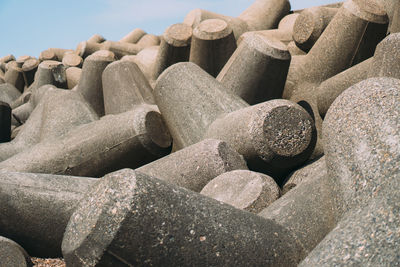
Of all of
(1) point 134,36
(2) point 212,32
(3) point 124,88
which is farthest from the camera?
(1) point 134,36

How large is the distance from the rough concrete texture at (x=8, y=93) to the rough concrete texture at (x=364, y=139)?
758 cm

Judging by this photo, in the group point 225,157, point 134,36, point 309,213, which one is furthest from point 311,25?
point 134,36

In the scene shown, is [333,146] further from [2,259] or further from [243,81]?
[243,81]

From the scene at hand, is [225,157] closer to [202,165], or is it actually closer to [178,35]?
[202,165]

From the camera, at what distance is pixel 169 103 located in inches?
173

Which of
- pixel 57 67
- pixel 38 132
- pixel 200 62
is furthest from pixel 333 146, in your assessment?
pixel 57 67

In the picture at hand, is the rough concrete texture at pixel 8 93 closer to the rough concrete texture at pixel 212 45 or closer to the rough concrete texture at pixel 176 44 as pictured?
the rough concrete texture at pixel 176 44

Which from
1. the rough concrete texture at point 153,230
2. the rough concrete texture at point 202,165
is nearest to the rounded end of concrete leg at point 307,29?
the rough concrete texture at point 202,165

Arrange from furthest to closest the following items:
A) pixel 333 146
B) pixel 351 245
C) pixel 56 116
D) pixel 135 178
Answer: pixel 56 116
pixel 333 146
pixel 135 178
pixel 351 245

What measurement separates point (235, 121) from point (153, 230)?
1862mm

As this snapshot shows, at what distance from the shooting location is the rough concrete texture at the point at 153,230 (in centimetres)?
176

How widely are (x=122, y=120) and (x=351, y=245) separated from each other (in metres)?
2.97

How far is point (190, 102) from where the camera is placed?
427cm

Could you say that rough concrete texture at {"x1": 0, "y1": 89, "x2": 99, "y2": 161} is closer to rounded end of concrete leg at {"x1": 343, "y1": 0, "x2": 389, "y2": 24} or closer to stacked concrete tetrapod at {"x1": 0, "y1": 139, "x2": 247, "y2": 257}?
stacked concrete tetrapod at {"x1": 0, "y1": 139, "x2": 247, "y2": 257}
